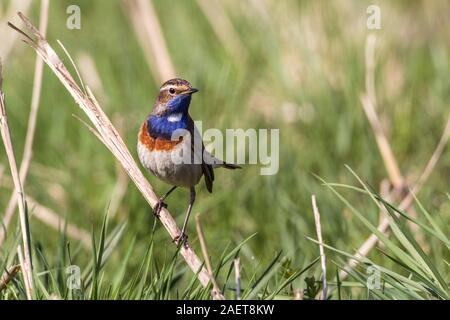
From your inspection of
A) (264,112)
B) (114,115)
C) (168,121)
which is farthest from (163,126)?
(264,112)

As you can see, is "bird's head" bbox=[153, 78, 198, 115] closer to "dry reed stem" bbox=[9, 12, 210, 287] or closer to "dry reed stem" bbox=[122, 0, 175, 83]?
"dry reed stem" bbox=[9, 12, 210, 287]

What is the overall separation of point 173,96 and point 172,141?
0.22m

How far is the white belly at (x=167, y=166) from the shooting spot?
385 centimetres

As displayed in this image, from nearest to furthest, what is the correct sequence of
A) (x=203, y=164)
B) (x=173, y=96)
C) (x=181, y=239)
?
(x=181, y=239) < (x=173, y=96) < (x=203, y=164)

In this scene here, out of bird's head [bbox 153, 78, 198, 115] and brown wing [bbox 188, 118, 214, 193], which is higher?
bird's head [bbox 153, 78, 198, 115]

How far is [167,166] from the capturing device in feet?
12.7

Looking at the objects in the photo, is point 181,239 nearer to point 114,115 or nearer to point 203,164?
point 203,164

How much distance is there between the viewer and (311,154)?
5426 mm

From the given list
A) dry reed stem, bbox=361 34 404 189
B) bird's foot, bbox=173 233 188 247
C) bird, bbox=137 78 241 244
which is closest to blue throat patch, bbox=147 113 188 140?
bird, bbox=137 78 241 244

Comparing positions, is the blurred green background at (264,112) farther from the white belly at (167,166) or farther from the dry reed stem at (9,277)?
the dry reed stem at (9,277)

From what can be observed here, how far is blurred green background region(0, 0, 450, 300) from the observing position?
15.9 ft

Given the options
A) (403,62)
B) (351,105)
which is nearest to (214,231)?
(351,105)

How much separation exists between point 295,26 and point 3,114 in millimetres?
3432
